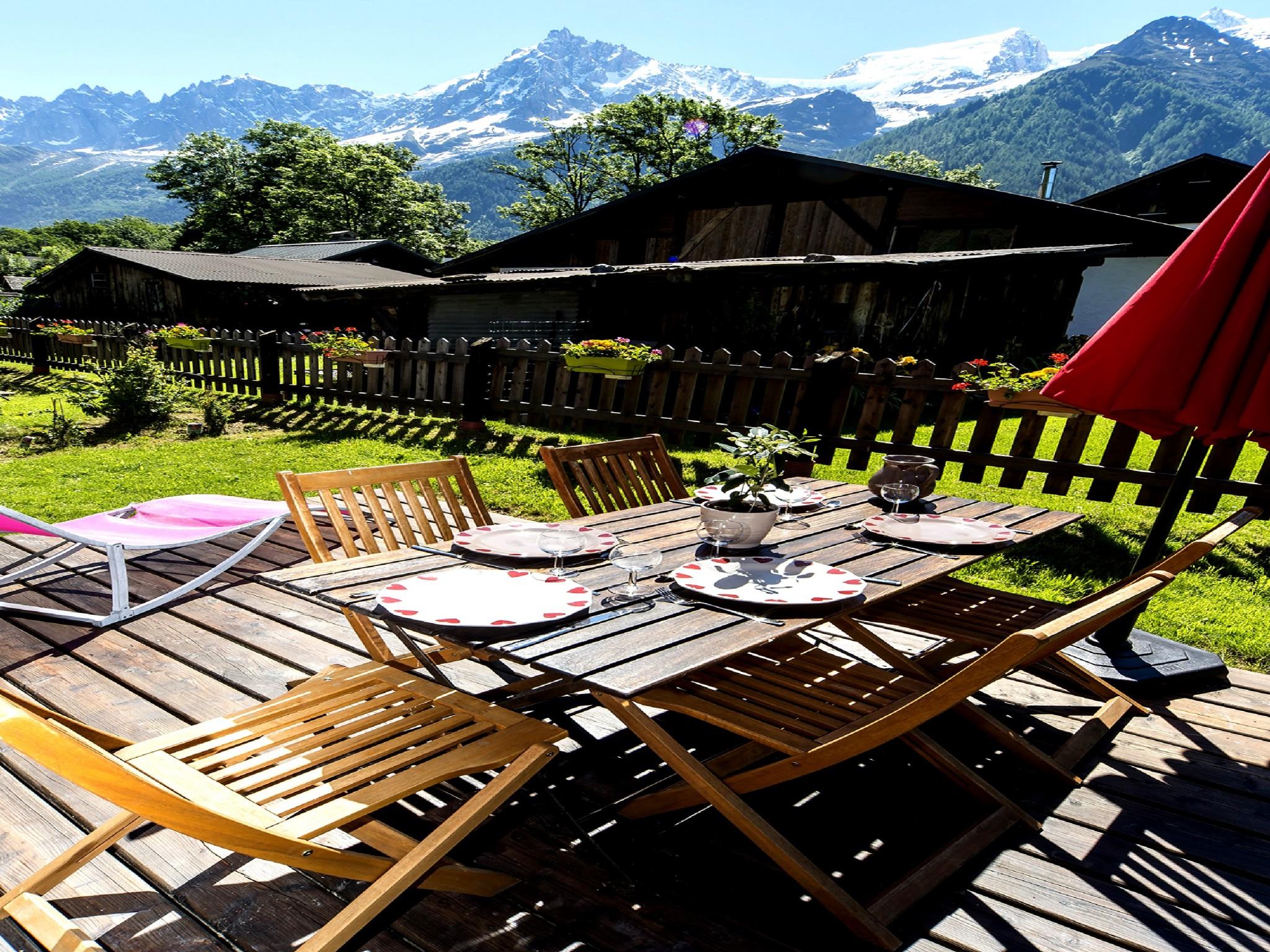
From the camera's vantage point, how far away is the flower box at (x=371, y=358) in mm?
9148

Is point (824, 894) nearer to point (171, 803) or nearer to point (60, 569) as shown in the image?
point (171, 803)

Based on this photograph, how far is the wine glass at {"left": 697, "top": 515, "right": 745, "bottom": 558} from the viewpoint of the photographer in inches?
93.1

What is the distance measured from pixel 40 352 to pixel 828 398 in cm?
1674

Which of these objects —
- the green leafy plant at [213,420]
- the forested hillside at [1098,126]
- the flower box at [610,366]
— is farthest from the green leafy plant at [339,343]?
the forested hillside at [1098,126]

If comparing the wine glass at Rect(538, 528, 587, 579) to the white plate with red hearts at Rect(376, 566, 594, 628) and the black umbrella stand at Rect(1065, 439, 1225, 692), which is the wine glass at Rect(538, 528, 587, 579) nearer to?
the white plate with red hearts at Rect(376, 566, 594, 628)

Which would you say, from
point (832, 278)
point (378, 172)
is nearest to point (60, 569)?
point (832, 278)

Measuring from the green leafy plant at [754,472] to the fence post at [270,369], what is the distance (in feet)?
31.3

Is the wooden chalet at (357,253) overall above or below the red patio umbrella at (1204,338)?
below

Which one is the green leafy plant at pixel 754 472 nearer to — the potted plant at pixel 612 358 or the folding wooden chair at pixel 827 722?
the folding wooden chair at pixel 827 722

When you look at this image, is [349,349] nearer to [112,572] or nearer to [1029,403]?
[112,572]

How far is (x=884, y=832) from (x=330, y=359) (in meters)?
9.27

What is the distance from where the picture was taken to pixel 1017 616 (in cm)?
278

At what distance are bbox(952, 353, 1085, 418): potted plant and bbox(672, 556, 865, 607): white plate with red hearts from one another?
3107 millimetres

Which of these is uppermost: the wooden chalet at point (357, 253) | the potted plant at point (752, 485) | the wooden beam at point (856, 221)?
the wooden beam at point (856, 221)
